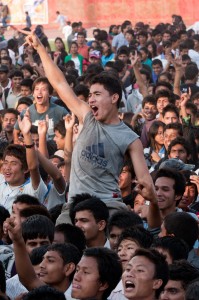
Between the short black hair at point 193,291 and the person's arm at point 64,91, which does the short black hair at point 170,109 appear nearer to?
the person's arm at point 64,91

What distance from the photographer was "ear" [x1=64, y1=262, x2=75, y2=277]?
7793 millimetres

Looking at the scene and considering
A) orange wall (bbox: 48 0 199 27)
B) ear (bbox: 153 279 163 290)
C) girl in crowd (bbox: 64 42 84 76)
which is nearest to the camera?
ear (bbox: 153 279 163 290)

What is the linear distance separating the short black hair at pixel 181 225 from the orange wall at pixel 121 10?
1343 inches

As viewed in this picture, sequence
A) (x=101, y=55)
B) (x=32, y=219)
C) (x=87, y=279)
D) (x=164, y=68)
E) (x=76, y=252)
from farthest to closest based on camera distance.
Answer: (x=101, y=55)
(x=164, y=68)
(x=32, y=219)
(x=76, y=252)
(x=87, y=279)

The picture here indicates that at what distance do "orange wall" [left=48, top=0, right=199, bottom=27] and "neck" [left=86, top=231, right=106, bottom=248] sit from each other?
Answer: 3409 centimetres

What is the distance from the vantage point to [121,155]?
351 inches

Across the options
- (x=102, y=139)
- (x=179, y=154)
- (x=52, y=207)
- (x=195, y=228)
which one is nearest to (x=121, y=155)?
(x=102, y=139)

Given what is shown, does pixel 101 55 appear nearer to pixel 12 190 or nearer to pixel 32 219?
pixel 12 190

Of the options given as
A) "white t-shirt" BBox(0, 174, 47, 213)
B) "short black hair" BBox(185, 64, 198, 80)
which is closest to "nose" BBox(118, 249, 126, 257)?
"white t-shirt" BBox(0, 174, 47, 213)

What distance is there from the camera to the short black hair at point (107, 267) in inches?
295

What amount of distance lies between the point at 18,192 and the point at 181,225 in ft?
6.82

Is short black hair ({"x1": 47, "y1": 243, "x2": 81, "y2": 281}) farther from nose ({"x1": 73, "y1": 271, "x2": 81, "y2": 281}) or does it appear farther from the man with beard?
the man with beard

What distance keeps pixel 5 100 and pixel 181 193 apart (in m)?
8.09

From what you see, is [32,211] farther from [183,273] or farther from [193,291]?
[193,291]
